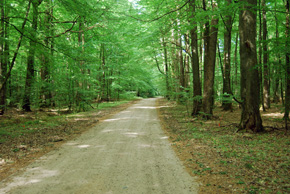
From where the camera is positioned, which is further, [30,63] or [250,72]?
[30,63]

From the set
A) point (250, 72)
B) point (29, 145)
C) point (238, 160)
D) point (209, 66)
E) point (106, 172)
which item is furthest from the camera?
point (209, 66)

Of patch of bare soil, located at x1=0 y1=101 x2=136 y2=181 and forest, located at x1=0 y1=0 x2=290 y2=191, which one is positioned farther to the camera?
forest, located at x1=0 y1=0 x2=290 y2=191

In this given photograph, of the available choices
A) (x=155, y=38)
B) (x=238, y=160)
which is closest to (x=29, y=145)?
(x=238, y=160)

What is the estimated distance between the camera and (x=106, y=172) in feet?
12.9

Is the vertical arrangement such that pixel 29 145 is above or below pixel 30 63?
below

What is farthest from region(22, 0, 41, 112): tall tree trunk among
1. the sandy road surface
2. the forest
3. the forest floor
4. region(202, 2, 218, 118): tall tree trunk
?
region(202, 2, 218, 118): tall tree trunk

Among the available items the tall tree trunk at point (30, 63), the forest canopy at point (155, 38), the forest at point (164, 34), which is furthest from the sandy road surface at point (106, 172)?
the tall tree trunk at point (30, 63)

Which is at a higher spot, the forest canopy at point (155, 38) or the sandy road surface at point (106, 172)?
the forest canopy at point (155, 38)

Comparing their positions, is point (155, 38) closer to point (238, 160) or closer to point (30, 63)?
point (30, 63)

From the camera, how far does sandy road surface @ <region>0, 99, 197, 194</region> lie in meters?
3.28

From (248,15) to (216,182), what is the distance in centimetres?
652

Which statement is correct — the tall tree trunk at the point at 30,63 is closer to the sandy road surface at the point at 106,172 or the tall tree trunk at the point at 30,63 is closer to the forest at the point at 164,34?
the forest at the point at 164,34

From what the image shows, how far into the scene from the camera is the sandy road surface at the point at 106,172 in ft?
10.7

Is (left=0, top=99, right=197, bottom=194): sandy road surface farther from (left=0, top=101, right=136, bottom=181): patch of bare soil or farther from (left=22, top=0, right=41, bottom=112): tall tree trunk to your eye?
(left=22, top=0, right=41, bottom=112): tall tree trunk
